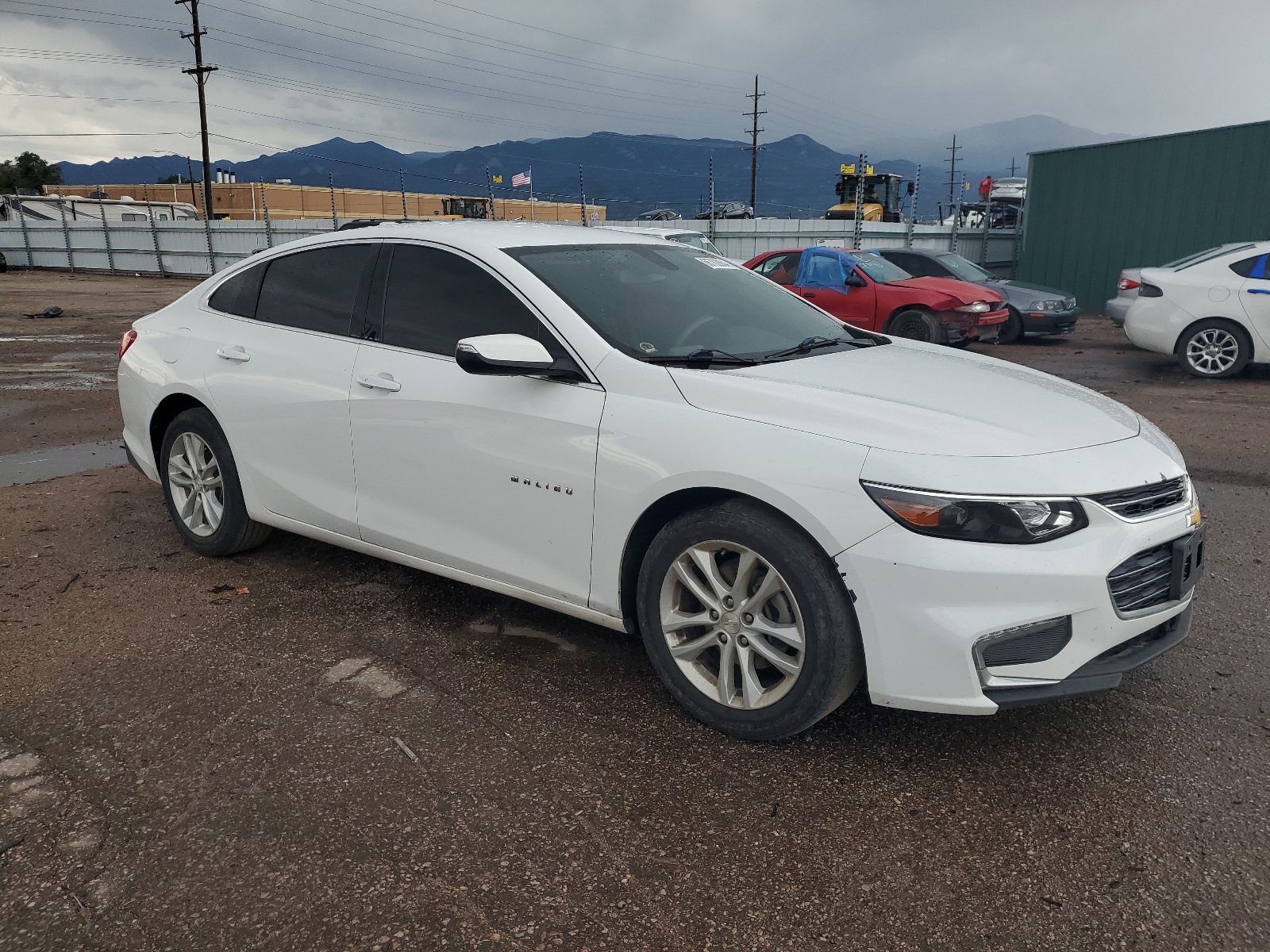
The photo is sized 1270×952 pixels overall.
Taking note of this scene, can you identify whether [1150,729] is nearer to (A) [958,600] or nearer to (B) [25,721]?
(A) [958,600]

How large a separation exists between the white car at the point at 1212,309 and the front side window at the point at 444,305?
10.1m

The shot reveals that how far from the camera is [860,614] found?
9.02 feet

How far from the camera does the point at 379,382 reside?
3846 millimetres

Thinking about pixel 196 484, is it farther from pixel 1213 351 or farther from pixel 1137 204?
pixel 1137 204

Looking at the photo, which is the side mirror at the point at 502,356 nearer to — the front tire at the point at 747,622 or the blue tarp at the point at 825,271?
the front tire at the point at 747,622

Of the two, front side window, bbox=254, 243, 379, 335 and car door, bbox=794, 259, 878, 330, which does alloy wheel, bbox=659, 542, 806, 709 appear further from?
car door, bbox=794, 259, 878, 330

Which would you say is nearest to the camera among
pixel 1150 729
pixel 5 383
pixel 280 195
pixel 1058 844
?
pixel 1058 844

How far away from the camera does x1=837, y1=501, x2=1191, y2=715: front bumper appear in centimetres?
263

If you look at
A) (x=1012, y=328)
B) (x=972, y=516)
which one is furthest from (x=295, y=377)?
(x=1012, y=328)

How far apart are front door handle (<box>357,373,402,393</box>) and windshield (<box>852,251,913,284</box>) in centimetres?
1060

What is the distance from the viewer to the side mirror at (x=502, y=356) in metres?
3.27

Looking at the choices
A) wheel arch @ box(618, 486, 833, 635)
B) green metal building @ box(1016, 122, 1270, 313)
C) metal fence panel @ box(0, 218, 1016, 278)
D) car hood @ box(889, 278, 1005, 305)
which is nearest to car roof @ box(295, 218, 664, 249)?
wheel arch @ box(618, 486, 833, 635)

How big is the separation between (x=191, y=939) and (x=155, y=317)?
369 centimetres

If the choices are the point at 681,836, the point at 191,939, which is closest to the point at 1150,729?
the point at 681,836
